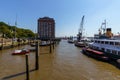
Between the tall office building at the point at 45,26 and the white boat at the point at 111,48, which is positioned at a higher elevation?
the tall office building at the point at 45,26

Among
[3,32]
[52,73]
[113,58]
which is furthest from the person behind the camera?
[3,32]

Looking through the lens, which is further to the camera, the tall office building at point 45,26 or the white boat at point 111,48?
the tall office building at point 45,26

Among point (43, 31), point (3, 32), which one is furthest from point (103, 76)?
point (43, 31)

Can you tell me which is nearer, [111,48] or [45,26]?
[111,48]

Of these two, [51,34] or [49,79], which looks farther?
[51,34]

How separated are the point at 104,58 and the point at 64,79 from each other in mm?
14619

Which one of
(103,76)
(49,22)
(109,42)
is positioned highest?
(49,22)

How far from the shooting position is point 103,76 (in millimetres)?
22531

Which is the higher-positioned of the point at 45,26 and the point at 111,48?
the point at 45,26

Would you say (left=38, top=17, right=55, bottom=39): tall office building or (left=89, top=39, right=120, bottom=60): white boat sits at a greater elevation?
(left=38, top=17, right=55, bottom=39): tall office building

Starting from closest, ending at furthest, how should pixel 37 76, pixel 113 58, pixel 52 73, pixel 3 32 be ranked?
pixel 37 76, pixel 52 73, pixel 113 58, pixel 3 32

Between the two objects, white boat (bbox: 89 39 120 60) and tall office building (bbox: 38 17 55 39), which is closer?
white boat (bbox: 89 39 120 60)

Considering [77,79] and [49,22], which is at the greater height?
[49,22]

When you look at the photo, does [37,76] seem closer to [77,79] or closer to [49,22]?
[77,79]
